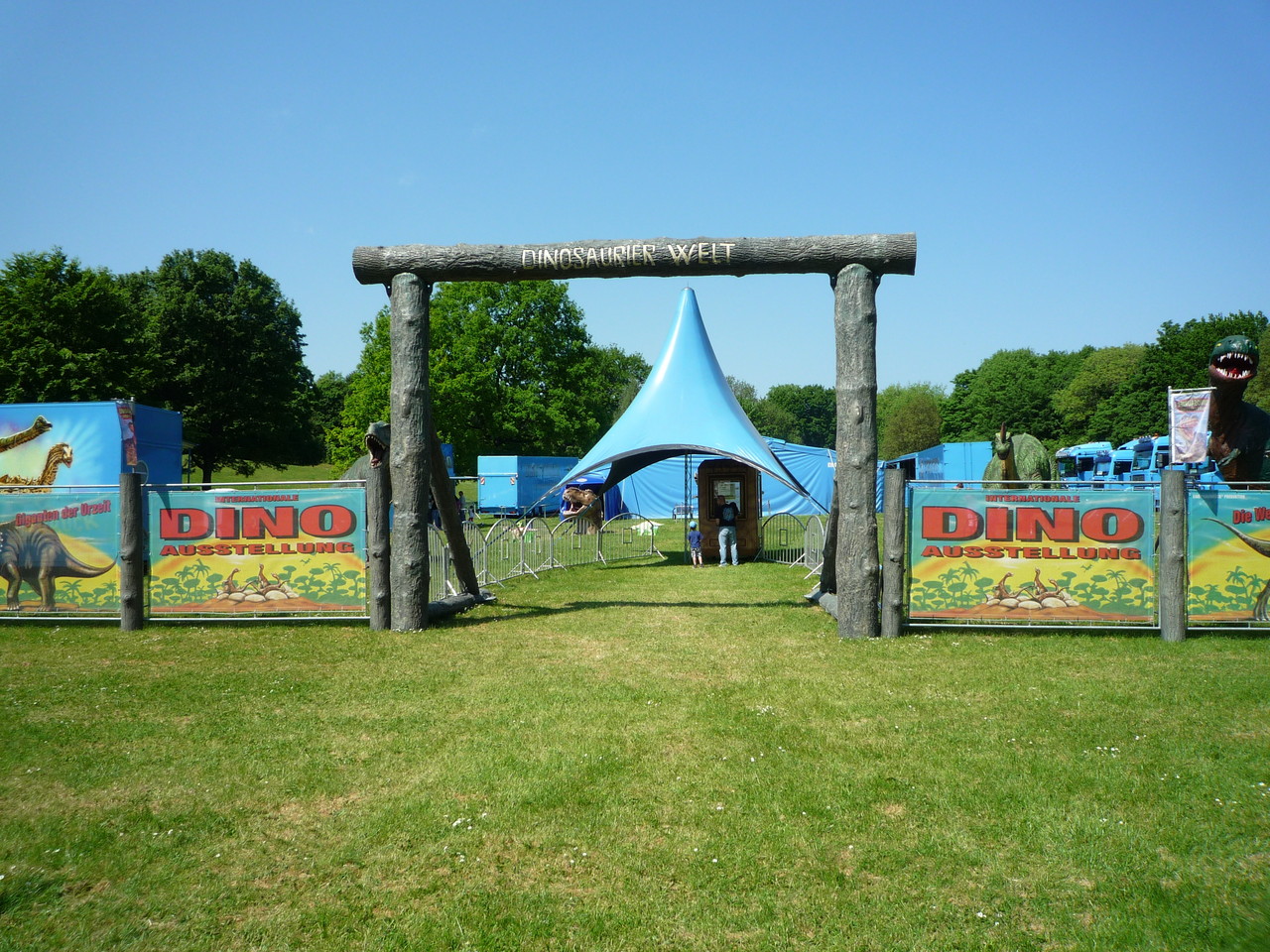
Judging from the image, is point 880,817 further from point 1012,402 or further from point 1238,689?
point 1012,402

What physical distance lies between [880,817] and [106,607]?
29.8 ft

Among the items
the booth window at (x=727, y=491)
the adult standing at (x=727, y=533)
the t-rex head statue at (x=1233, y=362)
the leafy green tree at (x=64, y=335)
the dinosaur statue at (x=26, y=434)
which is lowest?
the adult standing at (x=727, y=533)

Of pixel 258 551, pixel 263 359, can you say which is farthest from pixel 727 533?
pixel 263 359

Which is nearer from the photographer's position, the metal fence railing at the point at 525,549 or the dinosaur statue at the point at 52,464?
the metal fence railing at the point at 525,549

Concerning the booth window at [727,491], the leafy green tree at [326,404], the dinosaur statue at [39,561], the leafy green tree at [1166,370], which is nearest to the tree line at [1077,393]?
the leafy green tree at [1166,370]

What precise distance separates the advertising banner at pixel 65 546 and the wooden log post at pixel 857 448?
812 cm

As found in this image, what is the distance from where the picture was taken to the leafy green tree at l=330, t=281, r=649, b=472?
3812 cm

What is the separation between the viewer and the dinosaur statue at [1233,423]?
9.16 metres

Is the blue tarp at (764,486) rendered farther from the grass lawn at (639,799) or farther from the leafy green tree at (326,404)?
the grass lawn at (639,799)

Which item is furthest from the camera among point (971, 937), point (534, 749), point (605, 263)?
point (605, 263)

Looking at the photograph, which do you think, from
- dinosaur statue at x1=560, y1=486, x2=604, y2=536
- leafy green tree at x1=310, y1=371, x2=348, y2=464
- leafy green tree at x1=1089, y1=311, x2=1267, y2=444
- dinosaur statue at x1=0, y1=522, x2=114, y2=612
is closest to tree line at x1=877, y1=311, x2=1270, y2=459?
leafy green tree at x1=1089, y1=311, x2=1267, y2=444

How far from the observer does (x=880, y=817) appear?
→ 4230mm

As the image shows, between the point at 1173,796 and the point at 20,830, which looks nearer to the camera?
the point at 20,830

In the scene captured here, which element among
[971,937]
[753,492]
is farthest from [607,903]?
[753,492]
